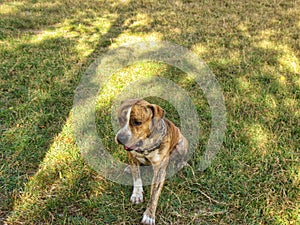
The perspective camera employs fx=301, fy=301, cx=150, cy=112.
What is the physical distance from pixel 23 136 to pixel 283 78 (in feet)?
16.9

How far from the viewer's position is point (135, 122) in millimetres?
2893

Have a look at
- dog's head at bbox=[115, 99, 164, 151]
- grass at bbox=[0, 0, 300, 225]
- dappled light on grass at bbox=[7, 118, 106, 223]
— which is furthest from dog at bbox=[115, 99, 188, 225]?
dappled light on grass at bbox=[7, 118, 106, 223]

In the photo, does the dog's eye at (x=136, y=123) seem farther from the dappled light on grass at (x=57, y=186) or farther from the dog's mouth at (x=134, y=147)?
the dappled light on grass at (x=57, y=186)

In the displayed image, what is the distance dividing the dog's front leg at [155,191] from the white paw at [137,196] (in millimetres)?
252

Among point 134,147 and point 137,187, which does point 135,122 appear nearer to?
point 134,147

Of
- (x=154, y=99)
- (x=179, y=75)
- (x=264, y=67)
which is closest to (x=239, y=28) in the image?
(x=264, y=67)

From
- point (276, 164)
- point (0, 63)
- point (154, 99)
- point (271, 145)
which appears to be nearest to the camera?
point (276, 164)

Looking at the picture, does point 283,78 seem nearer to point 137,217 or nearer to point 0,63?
point 137,217

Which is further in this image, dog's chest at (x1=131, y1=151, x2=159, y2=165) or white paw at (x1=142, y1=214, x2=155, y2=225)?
white paw at (x1=142, y1=214, x2=155, y2=225)

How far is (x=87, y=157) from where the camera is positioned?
179 inches

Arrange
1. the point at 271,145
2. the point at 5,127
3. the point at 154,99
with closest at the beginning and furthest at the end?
the point at 271,145, the point at 5,127, the point at 154,99

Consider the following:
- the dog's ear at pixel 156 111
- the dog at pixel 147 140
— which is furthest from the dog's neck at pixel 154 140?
the dog's ear at pixel 156 111

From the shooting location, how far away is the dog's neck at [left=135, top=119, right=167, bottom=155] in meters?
3.14

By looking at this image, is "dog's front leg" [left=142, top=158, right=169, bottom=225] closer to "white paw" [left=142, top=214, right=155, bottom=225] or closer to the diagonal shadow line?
"white paw" [left=142, top=214, right=155, bottom=225]
